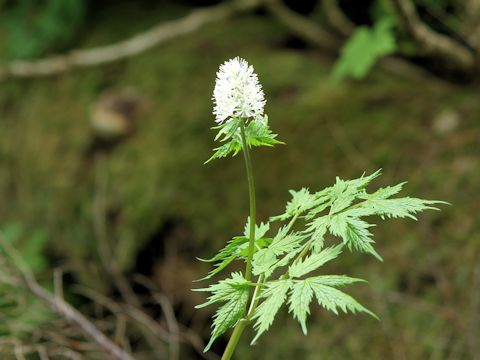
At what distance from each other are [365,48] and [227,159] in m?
1.02

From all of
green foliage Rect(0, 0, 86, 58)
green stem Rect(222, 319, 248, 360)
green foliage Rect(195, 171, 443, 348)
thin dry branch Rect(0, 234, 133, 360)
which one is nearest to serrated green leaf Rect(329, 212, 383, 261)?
green foliage Rect(195, 171, 443, 348)

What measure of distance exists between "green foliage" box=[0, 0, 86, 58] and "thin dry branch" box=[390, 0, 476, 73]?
267 centimetres

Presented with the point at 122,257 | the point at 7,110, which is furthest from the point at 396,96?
the point at 7,110

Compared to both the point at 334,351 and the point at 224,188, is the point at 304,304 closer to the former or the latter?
the point at 334,351

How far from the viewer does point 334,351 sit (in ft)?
8.78

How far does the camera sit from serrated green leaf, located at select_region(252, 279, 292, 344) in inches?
38.5

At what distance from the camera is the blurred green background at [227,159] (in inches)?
106

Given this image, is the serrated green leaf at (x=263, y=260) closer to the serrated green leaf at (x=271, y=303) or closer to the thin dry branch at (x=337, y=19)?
the serrated green leaf at (x=271, y=303)

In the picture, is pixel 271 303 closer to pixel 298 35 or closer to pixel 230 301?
pixel 230 301

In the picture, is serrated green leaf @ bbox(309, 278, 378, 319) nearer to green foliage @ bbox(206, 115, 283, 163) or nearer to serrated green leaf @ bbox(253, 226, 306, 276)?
serrated green leaf @ bbox(253, 226, 306, 276)

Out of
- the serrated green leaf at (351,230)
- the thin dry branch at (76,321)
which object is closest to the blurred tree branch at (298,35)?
the thin dry branch at (76,321)

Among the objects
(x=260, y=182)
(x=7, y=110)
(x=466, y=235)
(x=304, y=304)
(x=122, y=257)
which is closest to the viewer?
(x=304, y=304)

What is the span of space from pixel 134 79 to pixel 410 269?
8.37 ft

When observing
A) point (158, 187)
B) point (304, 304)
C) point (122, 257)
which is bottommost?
point (122, 257)
